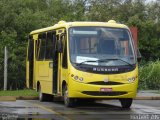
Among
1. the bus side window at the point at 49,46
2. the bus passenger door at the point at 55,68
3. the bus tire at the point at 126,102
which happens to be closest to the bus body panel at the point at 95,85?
the bus tire at the point at 126,102

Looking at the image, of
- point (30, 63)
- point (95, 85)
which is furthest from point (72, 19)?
point (95, 85)

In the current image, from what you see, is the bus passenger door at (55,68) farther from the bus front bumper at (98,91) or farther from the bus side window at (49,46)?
the bus front bumper at (98,91)

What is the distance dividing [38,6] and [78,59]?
38.8 metres

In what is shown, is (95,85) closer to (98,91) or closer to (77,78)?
(98,91)

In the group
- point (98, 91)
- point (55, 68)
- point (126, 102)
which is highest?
point (55, 68)

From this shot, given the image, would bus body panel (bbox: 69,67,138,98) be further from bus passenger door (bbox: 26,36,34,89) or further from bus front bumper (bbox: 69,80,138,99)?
bus passenger door (bbox: 26,36,34,89)

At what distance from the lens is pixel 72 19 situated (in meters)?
48.8

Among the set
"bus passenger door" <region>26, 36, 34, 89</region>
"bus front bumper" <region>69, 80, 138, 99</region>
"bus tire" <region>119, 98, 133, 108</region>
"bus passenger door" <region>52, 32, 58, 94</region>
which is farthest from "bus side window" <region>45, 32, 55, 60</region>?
"bus tire" <region>119, 98, 133, 108</region>

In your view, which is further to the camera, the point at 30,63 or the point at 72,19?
the point at 72,19

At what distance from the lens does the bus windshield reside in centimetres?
1769

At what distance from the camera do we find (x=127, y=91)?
17.5 m

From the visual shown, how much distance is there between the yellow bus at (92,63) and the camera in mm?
17266

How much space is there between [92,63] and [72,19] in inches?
1243

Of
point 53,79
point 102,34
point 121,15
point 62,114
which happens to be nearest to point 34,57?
point 53,79
